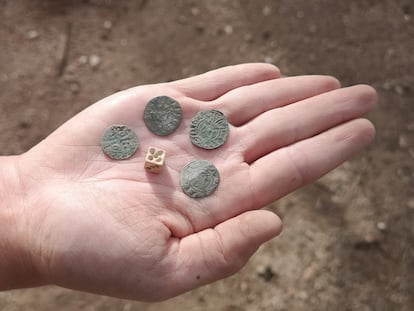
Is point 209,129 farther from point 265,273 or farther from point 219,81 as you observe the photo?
point 265,273

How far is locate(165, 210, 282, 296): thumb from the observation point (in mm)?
2053

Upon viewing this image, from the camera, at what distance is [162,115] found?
8.04ft

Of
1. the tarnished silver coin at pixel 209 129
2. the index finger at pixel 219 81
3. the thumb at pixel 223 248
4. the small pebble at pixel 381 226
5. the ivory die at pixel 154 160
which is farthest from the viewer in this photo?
the small pebble at pixel 381 226

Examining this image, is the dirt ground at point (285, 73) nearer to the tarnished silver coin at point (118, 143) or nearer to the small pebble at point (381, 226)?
the small pebble at point (381, 226)

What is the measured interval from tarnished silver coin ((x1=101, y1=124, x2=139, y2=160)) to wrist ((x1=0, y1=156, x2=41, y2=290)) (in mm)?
443

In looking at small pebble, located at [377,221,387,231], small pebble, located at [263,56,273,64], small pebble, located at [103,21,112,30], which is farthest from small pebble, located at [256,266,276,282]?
small pebble, located at [103,21,112,30]

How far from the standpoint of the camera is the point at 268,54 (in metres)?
3.79

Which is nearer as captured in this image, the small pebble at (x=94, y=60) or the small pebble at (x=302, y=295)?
the small pebble at (x=302, y=295)

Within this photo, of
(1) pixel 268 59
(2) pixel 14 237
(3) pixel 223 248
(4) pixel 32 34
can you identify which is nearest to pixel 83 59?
(4) pixel 32 34

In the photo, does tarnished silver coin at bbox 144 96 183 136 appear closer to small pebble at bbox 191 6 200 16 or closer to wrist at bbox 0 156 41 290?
wrist at bbox 0 156 41 290

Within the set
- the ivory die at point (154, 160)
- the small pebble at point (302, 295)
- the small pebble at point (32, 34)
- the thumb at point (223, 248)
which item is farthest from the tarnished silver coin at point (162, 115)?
the small pebble at point (32, 34)

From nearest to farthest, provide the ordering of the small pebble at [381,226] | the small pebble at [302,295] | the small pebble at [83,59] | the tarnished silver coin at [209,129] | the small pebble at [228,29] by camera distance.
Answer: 1. the tarnished silver coin at [209,129]
2. the small pebble at [302,295]
3. the small pebble at [381,226]
4. the small pebble at [83,59]
5. the small pebble at [228,29]

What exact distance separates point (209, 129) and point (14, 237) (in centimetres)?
Answer: 102

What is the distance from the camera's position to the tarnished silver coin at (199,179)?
2289 mm
